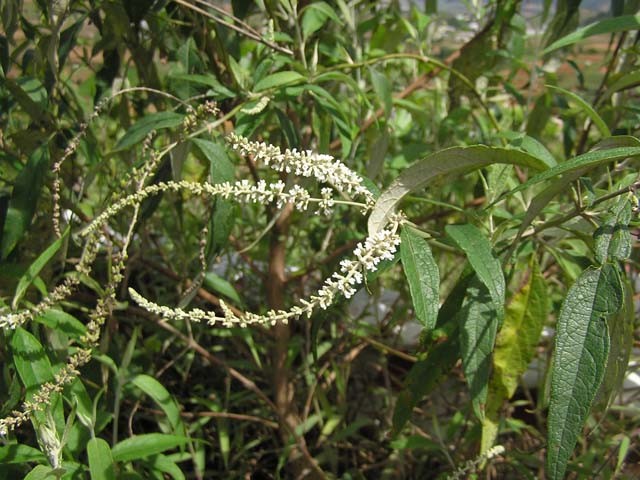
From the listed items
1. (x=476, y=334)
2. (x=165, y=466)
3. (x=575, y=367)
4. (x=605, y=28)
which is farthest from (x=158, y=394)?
(x=605, y=28)

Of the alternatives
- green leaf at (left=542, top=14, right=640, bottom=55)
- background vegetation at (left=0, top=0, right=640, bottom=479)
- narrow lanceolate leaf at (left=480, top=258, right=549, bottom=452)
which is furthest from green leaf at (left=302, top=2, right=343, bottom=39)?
narrow lanceolate leaf at (left=480, top=258, right=549, bottom=452)

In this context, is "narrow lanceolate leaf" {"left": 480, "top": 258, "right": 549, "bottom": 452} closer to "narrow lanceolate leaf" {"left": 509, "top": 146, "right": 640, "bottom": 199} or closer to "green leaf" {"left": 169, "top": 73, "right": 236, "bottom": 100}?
"narrow lanceolate leaf" {"left": 509, "top": 146, "right": 640, "bottom": 199}

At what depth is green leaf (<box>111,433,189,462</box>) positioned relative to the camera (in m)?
0.63

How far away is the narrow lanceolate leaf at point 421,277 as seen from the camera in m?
0.48

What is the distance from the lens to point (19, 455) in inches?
23.7

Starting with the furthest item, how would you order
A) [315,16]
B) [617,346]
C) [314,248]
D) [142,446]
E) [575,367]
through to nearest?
[314,248], [315,16], [142,446], [617,346], [575,367]

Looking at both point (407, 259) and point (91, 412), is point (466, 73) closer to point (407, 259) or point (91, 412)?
point (407, 259)

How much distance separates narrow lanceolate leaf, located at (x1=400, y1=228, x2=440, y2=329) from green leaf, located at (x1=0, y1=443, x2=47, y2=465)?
1.21 ft

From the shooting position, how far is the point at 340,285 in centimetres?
46

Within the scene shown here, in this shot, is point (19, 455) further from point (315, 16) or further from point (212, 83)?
point (315, 16)

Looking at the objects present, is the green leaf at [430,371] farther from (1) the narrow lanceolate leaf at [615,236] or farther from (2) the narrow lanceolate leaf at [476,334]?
(1) the narrow lanceolate leaf at [615,236]

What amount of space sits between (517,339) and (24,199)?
1.68 feet

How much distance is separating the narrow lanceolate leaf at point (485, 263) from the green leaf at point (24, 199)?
1.40 ft

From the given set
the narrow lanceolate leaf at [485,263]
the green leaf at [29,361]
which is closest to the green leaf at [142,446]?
the green leaf at [29,361]
